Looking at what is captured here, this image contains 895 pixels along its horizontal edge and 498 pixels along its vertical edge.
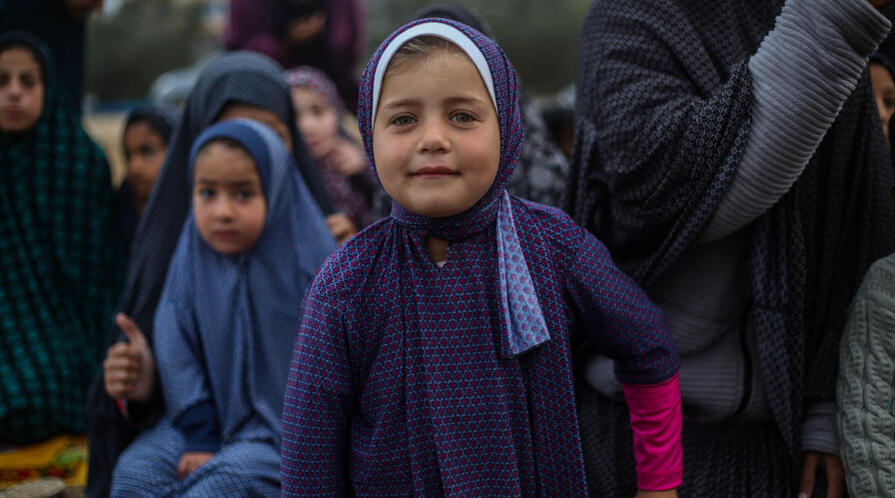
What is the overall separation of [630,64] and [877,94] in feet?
3.22

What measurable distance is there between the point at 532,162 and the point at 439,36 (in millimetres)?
1408

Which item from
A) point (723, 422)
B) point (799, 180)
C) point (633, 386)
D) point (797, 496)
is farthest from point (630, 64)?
point (797, 496)

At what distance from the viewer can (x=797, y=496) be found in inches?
69.9

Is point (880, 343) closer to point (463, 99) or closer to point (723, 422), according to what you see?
point (723, 422)

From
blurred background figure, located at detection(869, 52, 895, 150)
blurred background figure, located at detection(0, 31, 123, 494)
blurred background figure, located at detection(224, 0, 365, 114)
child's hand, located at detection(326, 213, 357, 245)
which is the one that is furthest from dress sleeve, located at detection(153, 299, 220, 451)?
blurred background figure, located at detection(224, 0, 365, 114)

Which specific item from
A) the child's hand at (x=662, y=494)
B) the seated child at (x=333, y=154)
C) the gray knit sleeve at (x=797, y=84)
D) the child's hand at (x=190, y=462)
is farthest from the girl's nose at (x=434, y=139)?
the seated child at (x=333, y=154)

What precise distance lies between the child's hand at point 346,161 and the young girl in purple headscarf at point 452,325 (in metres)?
2.15

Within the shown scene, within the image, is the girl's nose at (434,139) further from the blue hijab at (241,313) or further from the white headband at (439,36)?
the blue hijab at (241,313)

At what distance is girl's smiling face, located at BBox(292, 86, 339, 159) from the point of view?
12.2 feet

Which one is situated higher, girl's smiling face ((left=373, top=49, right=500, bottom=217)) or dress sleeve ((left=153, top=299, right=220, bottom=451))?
girl's smiling face ((left=373, top=49, right=500, bottom=217))

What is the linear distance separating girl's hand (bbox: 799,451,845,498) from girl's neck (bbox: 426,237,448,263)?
97 cm

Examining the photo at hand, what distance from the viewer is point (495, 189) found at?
156 cm

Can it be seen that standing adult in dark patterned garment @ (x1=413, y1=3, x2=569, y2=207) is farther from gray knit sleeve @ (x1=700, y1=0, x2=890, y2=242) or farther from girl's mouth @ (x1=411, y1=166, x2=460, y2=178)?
girl's mouth @ (x1=411, y1=166, x2=460, y2=178)

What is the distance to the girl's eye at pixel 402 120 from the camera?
1481 millimetres
